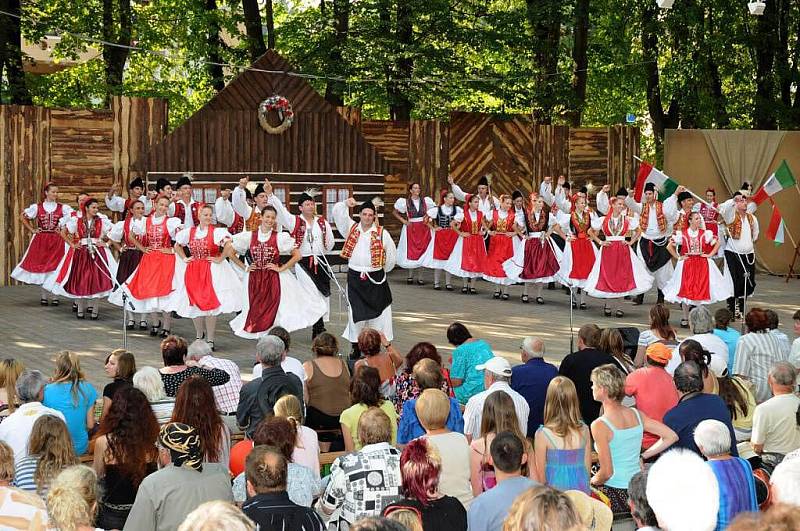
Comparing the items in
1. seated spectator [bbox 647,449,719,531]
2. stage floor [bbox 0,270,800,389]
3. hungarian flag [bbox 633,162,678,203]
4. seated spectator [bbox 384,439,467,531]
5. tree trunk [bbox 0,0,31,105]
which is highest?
tree trunk [bbox 0,0,31,105]

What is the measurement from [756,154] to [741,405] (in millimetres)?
14334

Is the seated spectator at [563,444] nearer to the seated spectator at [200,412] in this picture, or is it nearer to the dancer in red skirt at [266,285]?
the seated spectator at [200,412]

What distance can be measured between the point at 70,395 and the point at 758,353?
4783mm

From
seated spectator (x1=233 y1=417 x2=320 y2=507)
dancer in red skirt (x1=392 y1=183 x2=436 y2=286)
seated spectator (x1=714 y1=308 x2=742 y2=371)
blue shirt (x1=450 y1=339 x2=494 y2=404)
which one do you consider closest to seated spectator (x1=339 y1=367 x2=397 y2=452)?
seated spectator (x1=233 y1=417 x2=320 y2=507)

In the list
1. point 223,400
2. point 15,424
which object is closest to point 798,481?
point 15,424

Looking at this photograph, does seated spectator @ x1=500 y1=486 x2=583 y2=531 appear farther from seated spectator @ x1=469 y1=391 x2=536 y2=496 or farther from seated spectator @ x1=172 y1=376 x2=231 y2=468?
seated spectator @ x1=172 y1=376 x2=231 y2=468

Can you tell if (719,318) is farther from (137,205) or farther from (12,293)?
(12,293)

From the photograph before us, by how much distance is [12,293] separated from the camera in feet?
52.6

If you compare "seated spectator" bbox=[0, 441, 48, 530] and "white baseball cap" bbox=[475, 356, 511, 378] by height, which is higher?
"white baseball cap" bbox=[475, 356, 511, 378]

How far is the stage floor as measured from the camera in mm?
11422

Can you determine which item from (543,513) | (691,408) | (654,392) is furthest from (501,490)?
(654,392)

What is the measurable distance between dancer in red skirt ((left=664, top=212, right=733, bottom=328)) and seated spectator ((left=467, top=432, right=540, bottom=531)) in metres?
9.15

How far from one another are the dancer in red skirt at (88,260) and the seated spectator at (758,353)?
25.1ft

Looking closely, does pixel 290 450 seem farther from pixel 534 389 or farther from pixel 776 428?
pixel 776 428
